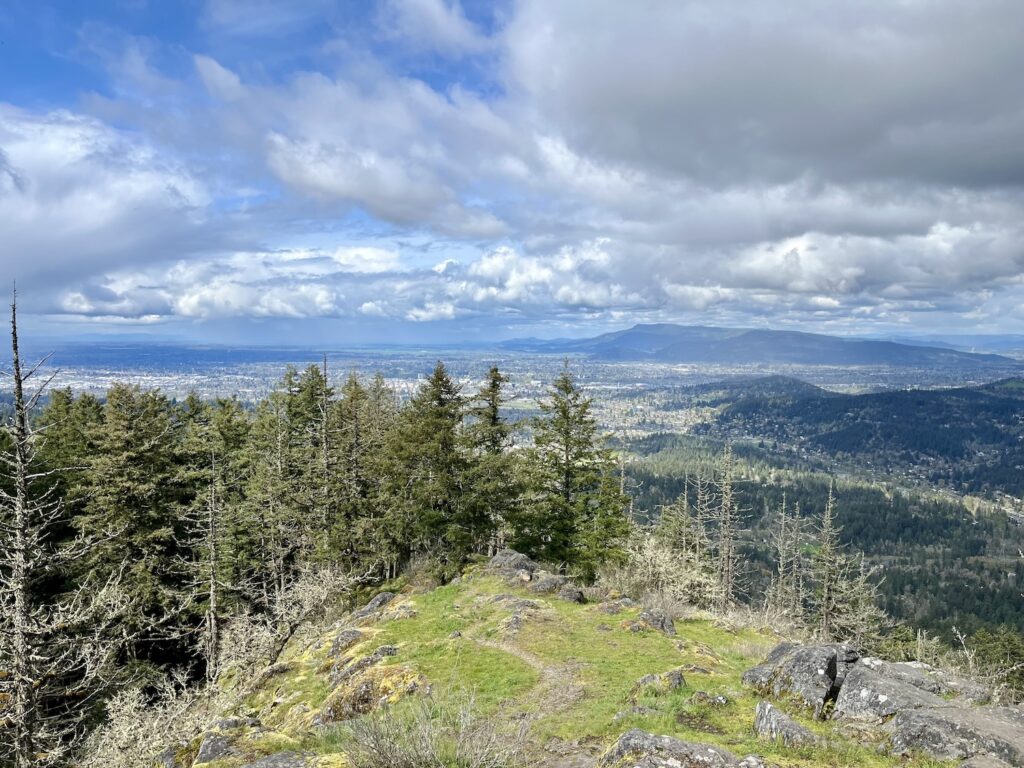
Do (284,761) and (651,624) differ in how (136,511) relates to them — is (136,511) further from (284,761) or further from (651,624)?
(651,624)

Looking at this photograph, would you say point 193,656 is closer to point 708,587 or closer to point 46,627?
point 46,627

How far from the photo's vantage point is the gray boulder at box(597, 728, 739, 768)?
305 inches

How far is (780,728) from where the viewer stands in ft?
30.2

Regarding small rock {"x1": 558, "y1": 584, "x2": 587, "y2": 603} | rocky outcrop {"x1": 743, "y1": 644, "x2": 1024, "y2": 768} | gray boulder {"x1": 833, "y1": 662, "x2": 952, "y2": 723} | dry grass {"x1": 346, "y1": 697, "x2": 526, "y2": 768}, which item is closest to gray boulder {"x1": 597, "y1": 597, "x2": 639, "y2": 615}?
small rock {"x1": 558, "y1": 584, "x2": 587, "y2": 603}

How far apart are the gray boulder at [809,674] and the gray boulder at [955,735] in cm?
148

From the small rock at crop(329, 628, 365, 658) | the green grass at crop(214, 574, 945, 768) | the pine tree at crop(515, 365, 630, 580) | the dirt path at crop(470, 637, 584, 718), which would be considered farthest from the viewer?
the pine tree at crop(515, 365, 630, 580)

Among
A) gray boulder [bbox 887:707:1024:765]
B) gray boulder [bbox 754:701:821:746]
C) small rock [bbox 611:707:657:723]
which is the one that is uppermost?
gray boulder [bbox 887:707:1024:765]

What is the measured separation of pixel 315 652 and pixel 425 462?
11.9 m

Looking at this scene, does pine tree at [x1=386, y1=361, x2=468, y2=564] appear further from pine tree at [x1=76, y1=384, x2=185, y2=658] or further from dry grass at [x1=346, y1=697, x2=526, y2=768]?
dry grass at [x1=346, y1=697, x2=526, y2=768]

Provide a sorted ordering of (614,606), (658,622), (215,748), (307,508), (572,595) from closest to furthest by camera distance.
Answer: (215,748)
(658,622)
(614,606)
(572,595)
(307,508)

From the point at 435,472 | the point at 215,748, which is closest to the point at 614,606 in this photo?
the point at 435,472

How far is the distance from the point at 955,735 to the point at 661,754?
479 cm

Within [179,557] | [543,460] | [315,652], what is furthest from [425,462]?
[179,557]

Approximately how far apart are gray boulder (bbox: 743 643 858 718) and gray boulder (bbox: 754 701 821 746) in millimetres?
1266
